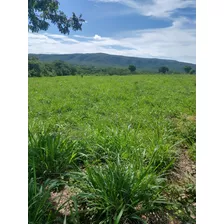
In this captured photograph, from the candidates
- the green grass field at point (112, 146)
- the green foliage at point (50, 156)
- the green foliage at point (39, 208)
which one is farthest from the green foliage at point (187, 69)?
the green foliage at point (39, 208)

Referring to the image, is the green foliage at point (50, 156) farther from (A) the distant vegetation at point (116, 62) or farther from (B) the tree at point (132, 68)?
(B) the tree at point (132, 68)

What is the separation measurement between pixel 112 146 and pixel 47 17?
1.19 meters

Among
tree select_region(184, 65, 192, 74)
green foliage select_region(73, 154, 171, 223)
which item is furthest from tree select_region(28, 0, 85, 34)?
green foliage select_region(73, 154, 171, 223)

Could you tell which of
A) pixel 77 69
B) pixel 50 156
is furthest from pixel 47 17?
pixel 50 156

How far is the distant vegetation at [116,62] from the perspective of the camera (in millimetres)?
2355

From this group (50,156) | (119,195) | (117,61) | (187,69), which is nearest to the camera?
(119,195)

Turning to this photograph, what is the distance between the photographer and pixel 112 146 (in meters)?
2.30

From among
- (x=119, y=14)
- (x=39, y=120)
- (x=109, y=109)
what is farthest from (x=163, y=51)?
(x=39, y=120)

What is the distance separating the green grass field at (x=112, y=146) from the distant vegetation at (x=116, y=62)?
16 cm

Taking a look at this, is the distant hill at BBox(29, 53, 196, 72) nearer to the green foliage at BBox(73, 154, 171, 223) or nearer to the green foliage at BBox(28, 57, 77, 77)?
the green foliage at BBox(28, 57, 77, 77)

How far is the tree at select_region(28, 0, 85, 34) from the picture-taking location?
2049mm

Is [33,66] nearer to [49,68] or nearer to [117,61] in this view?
[49,68]

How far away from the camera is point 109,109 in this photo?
307cm
